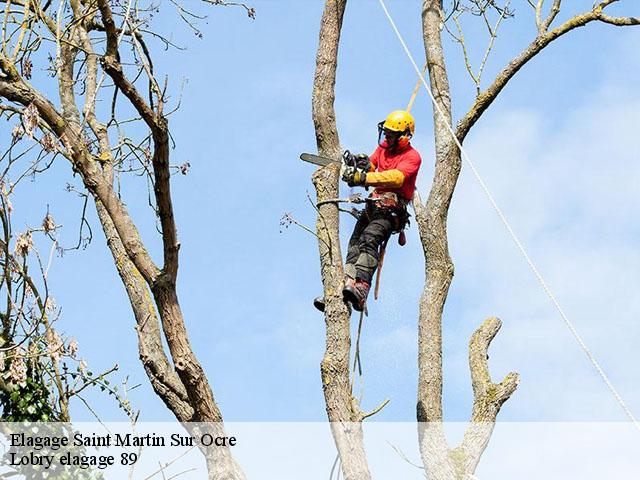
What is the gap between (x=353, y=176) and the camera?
20.1ft

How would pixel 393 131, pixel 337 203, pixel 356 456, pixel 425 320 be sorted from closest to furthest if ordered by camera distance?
pixel 356 456 < pixel 337 203 < pixel 393 131 < pixel 425 320

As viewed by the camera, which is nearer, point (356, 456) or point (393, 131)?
point (356, 456)

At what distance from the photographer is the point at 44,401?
6.83 m

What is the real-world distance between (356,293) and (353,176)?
0.73m

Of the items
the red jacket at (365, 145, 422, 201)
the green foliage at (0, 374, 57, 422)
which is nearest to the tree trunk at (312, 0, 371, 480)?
the red jacket at (365, 145, 422, 201)

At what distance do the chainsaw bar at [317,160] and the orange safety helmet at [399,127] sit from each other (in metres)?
0.55

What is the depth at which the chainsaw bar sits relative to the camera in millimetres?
6137

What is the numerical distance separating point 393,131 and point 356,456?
2156 mm

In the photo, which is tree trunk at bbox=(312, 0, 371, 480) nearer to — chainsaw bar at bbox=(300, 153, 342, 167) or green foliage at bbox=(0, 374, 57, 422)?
chainsaw bar at bbox=(300, 153, 342, 167)

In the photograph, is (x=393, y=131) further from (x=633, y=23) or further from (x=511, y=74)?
(x=633, y=23)

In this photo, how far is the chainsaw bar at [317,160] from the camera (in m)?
6.14

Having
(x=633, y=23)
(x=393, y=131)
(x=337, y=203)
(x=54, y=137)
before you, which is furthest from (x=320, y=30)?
(x=633, y=23)

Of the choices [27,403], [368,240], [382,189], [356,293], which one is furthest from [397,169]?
[27,403]

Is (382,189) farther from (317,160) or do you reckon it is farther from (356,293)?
(356,293)
